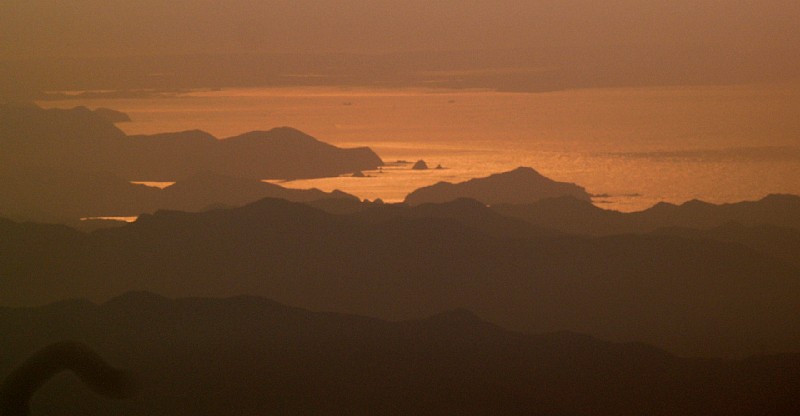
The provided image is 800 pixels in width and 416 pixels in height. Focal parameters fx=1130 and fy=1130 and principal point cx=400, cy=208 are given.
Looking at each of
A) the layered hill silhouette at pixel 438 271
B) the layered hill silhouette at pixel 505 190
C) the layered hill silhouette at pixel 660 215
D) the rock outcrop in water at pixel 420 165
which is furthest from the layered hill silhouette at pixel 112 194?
the layered hill silhouette at pixel 660 215

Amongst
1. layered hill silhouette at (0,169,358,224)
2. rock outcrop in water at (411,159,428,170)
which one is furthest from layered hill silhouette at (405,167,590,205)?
layered hill silhouette at (0,169,358,224)

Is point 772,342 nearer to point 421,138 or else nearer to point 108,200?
point 108,200

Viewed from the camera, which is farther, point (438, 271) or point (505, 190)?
point (505, 190)

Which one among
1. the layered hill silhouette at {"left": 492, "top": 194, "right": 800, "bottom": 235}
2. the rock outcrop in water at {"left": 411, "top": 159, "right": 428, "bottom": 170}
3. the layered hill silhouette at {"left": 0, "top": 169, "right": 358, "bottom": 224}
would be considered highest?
the rock outcrop in water at {"left": 411, "top": 159, "right": 428, "bottom": 170}

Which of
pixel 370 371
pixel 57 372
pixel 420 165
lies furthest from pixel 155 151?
pixel 57 372

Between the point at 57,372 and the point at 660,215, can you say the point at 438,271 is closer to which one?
the point at 660,215

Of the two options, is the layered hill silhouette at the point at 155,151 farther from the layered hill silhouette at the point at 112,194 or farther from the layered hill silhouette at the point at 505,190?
the layered hill silhouette at the point at 505,190

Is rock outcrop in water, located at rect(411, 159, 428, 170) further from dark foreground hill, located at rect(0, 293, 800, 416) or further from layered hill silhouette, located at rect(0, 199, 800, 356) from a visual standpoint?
dark foreground hill, located at rect(0, 293, 800, 416)

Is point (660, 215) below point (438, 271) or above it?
above
